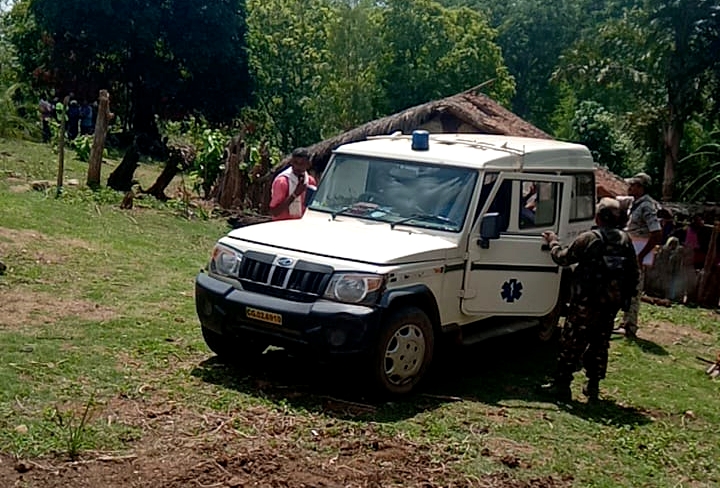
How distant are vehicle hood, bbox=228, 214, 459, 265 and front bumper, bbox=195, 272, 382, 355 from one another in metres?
0.44

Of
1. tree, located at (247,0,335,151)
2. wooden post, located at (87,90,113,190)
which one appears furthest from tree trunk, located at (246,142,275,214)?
tree, located at (247,0,335,151)

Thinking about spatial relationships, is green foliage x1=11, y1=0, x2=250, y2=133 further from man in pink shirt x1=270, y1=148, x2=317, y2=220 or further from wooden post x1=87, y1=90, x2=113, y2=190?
man in pink shirt x1=270, y1=148, x2=317, y2=220

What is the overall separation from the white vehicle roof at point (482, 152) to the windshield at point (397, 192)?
0.25ft

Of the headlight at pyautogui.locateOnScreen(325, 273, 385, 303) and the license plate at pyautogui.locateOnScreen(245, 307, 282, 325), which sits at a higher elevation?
the headlight at pyautogui.locateOnScreen(325, 273, 385, 303)

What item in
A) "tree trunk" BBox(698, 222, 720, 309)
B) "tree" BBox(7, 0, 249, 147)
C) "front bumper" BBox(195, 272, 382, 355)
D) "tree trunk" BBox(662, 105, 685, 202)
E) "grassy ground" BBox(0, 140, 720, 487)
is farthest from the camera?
"tree" BBox(7, 0, 249, 147)

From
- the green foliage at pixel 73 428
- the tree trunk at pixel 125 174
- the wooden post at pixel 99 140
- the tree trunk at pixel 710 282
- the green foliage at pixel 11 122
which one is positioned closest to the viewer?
the green foliage at pixel 73 428

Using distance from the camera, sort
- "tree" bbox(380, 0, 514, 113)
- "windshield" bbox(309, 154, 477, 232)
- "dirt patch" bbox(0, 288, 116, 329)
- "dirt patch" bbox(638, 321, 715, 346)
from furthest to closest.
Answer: "tree" bbox(380, 0, 514, 113)
"dirt patch" bbox(638, 321, 715, 346)
"dirt patch" bbox(0, 288, 116, 329)
"windshield" bbox(309, 154, 477, 232)

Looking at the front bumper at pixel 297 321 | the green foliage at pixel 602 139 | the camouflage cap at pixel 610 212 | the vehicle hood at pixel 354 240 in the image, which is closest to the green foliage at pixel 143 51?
the green foliage at pixel 602 139

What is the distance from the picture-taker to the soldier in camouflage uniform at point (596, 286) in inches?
301

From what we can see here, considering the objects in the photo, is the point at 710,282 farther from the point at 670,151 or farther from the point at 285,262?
the point at 670,151

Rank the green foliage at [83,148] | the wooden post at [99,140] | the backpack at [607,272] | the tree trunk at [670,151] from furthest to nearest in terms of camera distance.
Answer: the tree trunk at [670,151] < the green foliage at [83,148] < the wooden post at [99,140] < the backpack at [607,272]

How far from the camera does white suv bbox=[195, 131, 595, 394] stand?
6.94m

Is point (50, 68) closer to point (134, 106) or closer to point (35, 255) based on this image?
point (134, 106)

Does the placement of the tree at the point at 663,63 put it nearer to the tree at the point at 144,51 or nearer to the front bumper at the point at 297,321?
the tree at the point at 144,51
